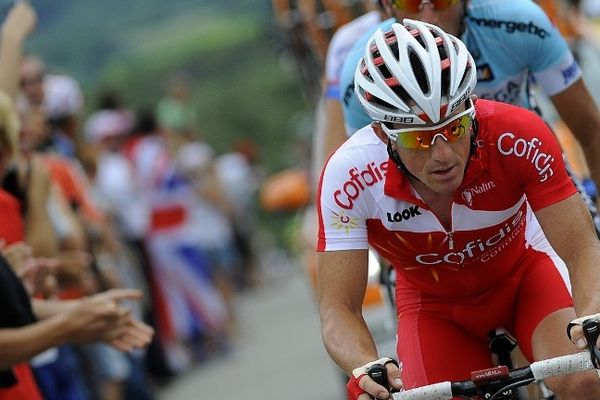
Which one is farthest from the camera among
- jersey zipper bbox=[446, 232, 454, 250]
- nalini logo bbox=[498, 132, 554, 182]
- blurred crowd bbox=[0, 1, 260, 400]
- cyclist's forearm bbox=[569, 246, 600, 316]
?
blurred crowd bbox=[0, 1, 260, 400]

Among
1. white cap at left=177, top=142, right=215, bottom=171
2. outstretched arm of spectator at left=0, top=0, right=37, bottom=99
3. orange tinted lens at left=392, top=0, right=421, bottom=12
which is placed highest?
outstretched arm of spectator at left=0, top=0, right=37, bottom=99

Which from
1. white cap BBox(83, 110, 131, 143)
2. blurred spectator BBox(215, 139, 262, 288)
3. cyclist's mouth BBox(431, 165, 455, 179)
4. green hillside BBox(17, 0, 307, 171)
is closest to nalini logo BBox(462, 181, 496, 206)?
cyclist's mouth BBox(431, 165, 455, 179)

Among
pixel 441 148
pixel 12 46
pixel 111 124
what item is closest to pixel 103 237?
pixel 12 46

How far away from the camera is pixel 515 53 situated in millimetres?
6188

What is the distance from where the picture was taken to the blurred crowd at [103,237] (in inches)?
249

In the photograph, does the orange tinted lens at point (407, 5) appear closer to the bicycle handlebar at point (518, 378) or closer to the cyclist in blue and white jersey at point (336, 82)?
the cyclist in blue and white jersey at point (336, 82)

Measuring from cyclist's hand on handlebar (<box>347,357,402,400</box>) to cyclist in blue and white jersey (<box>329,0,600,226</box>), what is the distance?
171 cm

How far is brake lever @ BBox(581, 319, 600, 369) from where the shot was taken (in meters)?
4.57

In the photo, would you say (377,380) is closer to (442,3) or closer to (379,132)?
(379,132)

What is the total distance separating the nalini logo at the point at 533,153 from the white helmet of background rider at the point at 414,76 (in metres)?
0.26

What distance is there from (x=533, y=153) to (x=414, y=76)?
49cm

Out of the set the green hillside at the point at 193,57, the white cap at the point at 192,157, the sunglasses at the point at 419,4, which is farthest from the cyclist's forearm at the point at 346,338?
the white cap at the point at 192,157

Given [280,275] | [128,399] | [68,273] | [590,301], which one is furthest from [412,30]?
[280,275]

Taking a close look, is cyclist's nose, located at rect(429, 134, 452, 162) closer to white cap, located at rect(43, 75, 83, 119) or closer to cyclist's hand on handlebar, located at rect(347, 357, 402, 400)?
cyclist's hand on handlebar, located at rect(347, 357, 402, 400)
